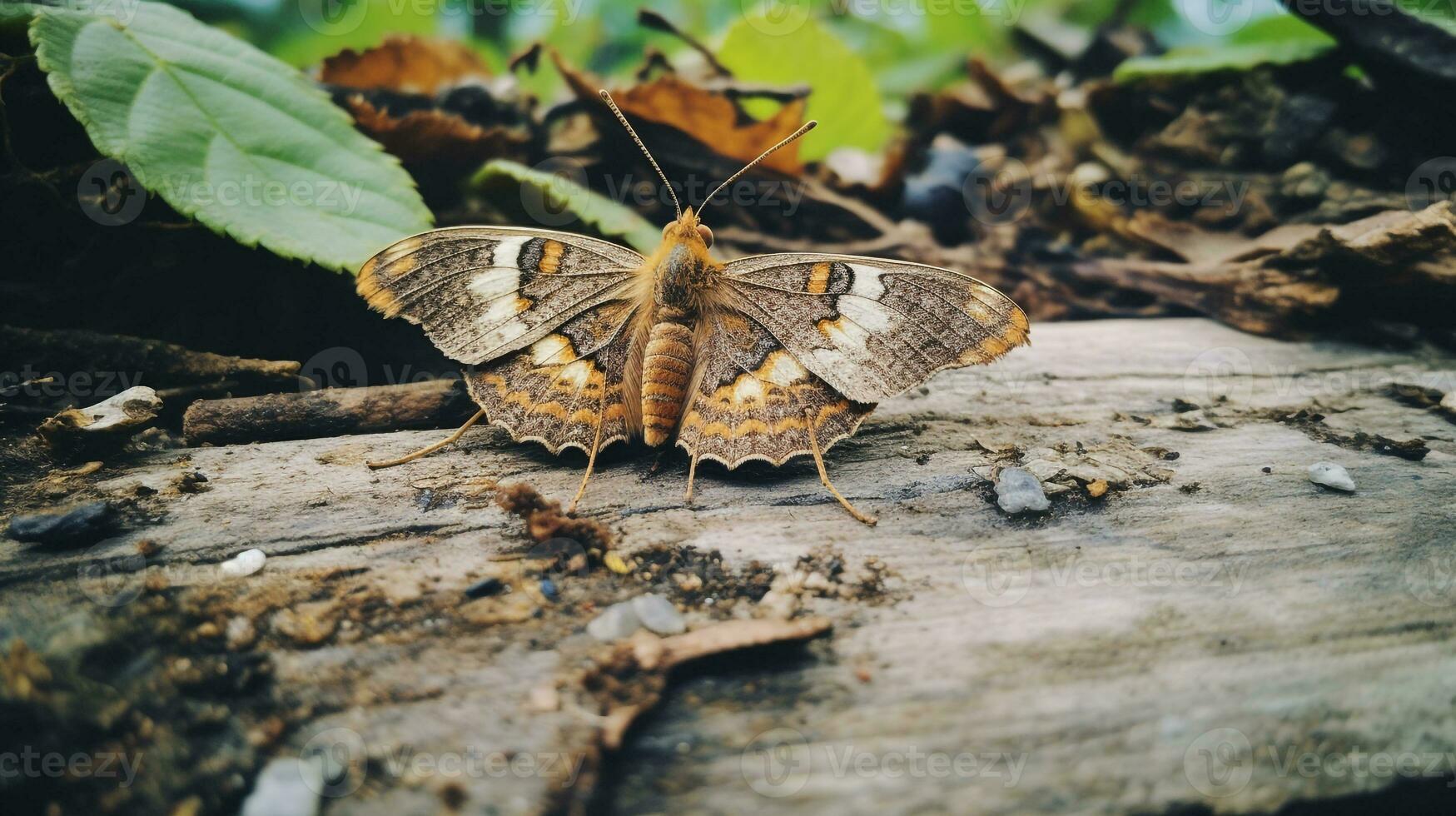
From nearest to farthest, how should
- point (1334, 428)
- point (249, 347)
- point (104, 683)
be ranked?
point (104, 683)
point (1334, 428)
point (249, 347)

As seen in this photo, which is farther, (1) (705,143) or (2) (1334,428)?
(1) (705,143)

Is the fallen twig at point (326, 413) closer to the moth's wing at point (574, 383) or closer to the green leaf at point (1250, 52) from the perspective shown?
the moth's wing at point (574, 383)

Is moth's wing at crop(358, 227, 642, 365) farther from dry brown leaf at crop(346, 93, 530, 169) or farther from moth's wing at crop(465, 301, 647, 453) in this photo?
dry brown leaf at crop(346, 93, 530, 169)

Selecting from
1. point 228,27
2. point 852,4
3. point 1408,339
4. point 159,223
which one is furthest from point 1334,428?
point 228,27

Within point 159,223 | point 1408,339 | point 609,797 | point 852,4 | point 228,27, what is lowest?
point 609,797

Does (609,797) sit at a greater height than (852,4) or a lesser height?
lesser

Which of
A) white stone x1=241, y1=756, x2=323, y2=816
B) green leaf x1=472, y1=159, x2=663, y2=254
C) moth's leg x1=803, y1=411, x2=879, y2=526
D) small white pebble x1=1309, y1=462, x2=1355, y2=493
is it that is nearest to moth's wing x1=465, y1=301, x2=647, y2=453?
moth's leg x1=803, y1=411, x2=879, y2=526

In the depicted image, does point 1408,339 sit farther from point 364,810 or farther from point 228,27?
point 228,27

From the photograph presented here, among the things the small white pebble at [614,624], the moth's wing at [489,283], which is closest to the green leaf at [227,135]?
the moth's wing at [489,283]

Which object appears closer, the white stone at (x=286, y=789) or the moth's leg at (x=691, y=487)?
the white stone at (x=286, y=789)
